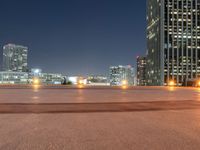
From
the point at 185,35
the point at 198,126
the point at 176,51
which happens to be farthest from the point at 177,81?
the point at 198,126

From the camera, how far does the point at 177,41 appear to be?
603ft

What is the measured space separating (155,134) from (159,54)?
182m

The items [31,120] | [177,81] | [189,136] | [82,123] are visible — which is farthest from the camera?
[177,81]

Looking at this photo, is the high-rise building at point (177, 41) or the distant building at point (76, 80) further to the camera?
the high-rise building at point (177, 41)

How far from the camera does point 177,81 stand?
18162cm

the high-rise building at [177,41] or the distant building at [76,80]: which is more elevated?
the high-rise building at [177,41]

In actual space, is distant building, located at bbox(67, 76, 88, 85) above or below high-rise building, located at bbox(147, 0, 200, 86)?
below

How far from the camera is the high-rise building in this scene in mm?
182625

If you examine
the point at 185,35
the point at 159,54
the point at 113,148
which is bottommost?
the point at 113,148

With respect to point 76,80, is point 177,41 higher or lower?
higher

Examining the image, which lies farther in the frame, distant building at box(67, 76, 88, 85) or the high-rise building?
the high-rise building

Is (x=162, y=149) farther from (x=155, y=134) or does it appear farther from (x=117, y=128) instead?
(x=117, y=128)

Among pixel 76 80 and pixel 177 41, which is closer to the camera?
pixel 76 80

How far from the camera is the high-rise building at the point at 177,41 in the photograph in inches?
7190
